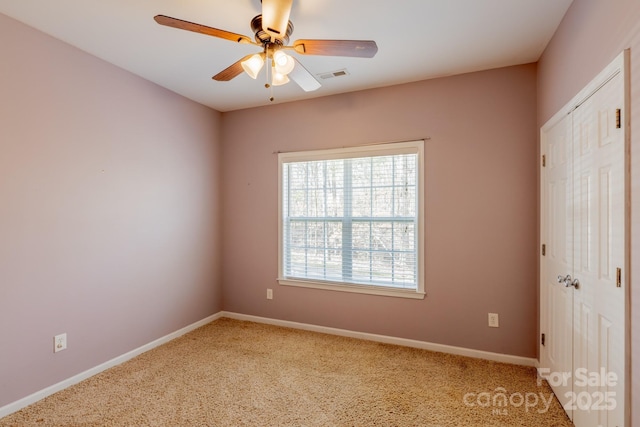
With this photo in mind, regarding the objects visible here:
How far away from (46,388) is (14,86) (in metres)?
2.16

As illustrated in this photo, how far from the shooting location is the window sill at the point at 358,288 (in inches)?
122

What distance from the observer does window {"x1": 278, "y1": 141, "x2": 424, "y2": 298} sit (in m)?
3.14

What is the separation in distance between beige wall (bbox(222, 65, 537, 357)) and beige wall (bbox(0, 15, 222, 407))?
52.1 inches

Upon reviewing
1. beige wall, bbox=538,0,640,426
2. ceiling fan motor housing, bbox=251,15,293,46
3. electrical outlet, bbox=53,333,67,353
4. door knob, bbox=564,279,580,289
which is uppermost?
ceiling fan motor housing, bbox=251,15,293,46

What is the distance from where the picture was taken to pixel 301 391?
2.35 metres

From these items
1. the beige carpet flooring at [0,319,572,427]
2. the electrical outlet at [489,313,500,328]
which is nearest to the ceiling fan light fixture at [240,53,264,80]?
the beige carpet flooring at [0,319,572,427]

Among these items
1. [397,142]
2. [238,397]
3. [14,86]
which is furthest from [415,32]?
[238,397]

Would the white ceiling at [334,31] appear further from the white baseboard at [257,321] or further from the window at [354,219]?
the white baseboard at [257,321]

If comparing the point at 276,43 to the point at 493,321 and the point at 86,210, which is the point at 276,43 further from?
the point at 493,321

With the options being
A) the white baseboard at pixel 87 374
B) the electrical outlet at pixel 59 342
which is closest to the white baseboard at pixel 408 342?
the white baseboard at pixel 87 374

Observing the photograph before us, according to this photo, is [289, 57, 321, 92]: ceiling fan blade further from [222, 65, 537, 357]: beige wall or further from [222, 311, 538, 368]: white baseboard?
[222, 311, 538, 368]: white baseboard

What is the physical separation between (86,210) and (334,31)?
2414 mm

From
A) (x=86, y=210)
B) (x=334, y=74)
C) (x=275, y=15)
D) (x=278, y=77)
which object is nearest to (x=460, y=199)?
(x=334, y=74)

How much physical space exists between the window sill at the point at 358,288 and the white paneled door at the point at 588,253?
43.5 inches
